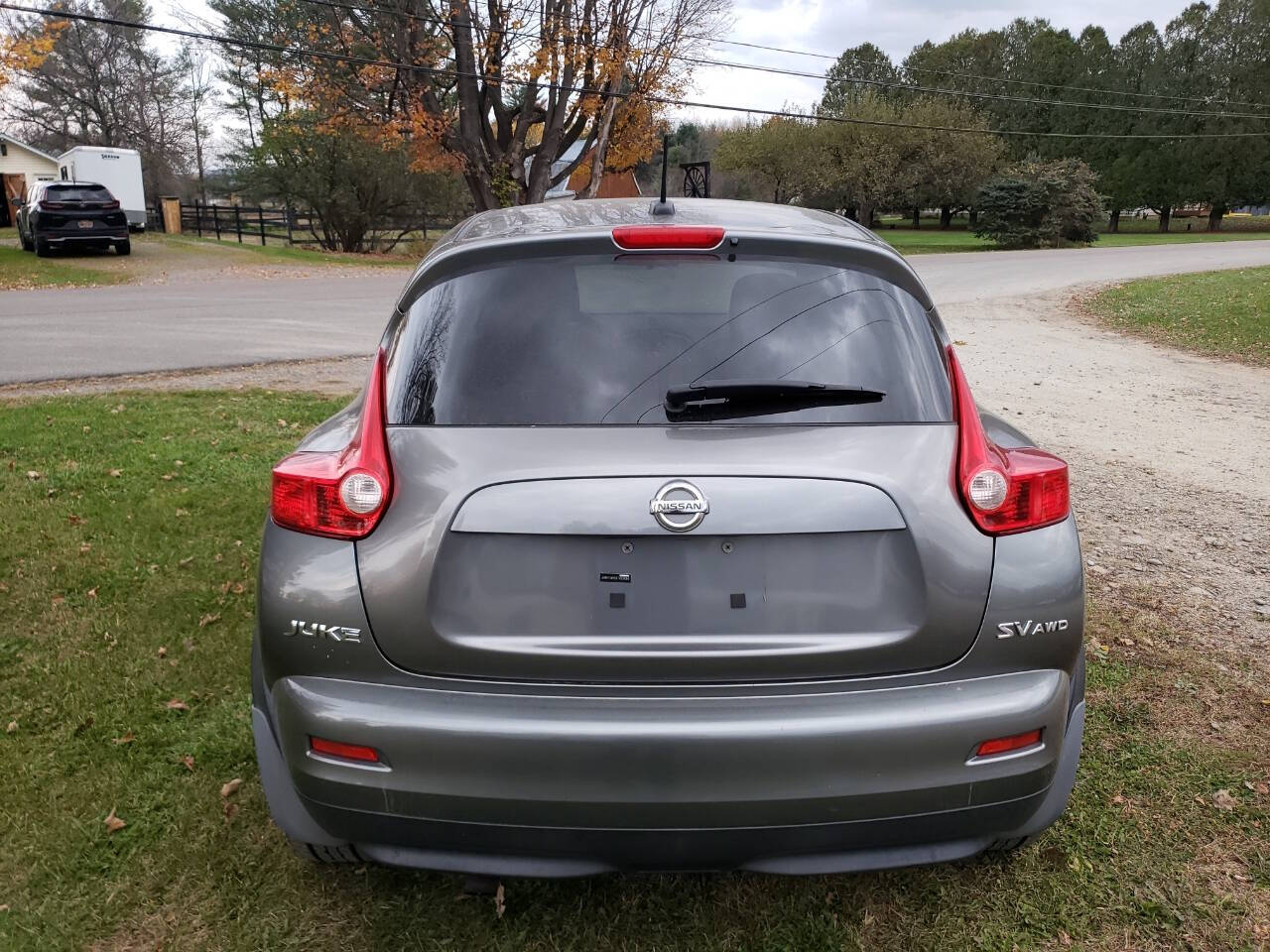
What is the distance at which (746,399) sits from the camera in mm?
2182

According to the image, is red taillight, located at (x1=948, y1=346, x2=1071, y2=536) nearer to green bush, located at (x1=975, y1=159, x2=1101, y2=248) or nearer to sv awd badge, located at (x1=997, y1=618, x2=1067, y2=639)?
sv awd badge, located at (x1=997, y1=618, x2=1067, y2=639)

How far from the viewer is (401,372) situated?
2309 millimetres

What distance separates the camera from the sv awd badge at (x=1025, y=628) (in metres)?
2.09

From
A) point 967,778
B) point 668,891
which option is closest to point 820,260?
point 967,778

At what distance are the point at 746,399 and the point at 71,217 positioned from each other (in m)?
27.6

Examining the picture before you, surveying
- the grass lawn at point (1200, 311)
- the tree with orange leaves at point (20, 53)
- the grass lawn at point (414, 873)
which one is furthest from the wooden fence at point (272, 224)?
the grass lawn at point (414, 873)

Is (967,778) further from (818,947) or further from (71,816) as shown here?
(71,816)

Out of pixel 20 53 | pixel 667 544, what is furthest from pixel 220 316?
pixel 667 544

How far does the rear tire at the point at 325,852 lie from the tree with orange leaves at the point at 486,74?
71.3 ft

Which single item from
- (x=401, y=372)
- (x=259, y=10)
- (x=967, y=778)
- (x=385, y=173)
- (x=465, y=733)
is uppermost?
(x=259, y=10)

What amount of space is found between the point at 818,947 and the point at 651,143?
27.7 m

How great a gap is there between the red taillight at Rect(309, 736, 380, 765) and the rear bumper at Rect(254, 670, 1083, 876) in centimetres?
2

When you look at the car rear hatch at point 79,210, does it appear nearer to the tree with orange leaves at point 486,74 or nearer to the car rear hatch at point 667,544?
the tree with orange leaves at point 486,74

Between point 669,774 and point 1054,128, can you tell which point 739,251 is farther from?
point 1054,128
